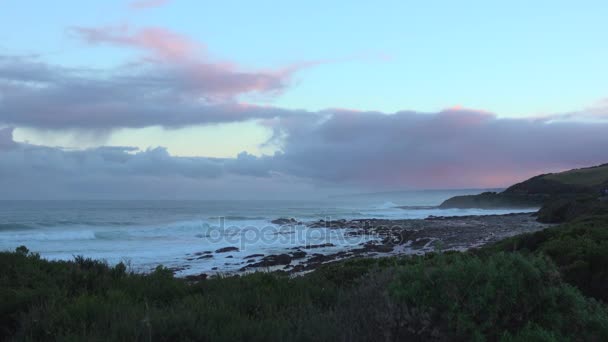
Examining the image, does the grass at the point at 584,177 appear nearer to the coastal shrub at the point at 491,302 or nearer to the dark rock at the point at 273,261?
the dark rock at the point at 273,261

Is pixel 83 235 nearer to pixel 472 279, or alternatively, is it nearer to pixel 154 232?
pixel 154 232

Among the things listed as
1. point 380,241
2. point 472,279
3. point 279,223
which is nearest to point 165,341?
point 472,279

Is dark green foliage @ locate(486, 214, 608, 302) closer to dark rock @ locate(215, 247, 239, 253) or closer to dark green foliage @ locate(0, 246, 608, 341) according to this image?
dark green foliage @ locate(0, 246, 608, 341)

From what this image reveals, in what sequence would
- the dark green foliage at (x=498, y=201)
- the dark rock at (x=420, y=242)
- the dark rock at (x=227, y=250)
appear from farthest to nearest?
the dark green foliage at (x=498, y=201), the dark rock at (x=227, y=250), the dark rock at (x=420, y=242)

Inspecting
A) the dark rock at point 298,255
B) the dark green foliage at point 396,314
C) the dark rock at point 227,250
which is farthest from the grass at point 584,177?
the dark green foliage at point 396,314

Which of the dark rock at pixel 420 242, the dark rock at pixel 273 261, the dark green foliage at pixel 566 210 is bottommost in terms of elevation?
the dark rock at pixel 273 261

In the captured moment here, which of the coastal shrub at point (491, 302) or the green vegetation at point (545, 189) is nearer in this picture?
the coastal shrub at point (491, 302)

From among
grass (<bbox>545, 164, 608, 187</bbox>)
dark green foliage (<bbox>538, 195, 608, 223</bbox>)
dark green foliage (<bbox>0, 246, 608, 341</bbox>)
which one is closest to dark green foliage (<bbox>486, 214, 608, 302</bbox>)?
dark green foliage (<bbox>0, 246, 608, 341</bbox>)

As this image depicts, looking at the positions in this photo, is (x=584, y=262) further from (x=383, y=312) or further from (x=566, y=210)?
(x=566, y=210)

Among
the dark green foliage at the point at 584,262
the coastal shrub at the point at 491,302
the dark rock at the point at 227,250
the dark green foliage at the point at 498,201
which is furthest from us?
the dark green foliage at the point at 498,201

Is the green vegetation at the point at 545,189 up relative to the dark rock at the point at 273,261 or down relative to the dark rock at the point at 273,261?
up

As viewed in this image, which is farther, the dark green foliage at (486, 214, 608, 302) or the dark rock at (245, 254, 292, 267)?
the dark rock at (245, 254, 292, 267)

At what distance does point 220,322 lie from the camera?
533 centimetres

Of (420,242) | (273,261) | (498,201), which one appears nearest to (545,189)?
(498,201)
